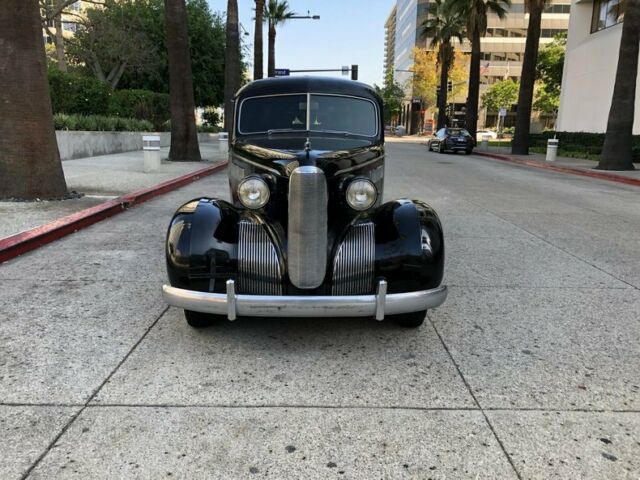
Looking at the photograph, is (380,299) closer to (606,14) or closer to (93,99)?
(93,99)

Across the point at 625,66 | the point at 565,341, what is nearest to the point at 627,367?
the point at 565,341

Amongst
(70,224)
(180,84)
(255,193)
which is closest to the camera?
(255,193)

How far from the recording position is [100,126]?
62.6 feet

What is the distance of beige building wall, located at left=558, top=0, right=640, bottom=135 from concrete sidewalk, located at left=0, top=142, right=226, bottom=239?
74.1 ft

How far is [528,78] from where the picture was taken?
89.2 ft

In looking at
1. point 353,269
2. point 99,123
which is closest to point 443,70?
point 99,123

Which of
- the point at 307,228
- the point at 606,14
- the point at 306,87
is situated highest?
the point at 606,14

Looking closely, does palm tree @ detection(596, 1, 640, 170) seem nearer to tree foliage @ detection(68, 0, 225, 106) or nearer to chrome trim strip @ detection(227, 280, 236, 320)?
chrome trim strip @ detection(227, 280, 236, 320)

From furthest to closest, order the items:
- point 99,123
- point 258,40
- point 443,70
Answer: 1. point 443,70
2. point 258,40
3. point 99,123

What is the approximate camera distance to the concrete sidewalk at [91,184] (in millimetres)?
7383

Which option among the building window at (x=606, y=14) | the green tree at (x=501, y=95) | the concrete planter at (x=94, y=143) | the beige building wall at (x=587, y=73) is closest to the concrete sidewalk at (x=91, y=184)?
the concrete planter at (x=94, y=143)

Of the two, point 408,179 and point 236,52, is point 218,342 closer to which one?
point 408,179

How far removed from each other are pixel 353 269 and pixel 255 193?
0.96 m

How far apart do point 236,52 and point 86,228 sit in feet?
53.4
